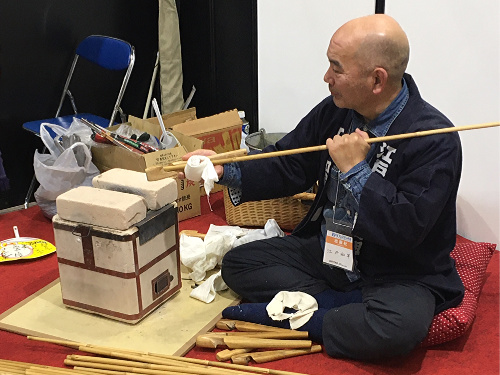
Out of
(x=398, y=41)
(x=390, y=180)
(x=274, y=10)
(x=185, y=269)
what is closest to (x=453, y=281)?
(x=390, y=180)

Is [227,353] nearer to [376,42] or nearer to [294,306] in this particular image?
[294,306]

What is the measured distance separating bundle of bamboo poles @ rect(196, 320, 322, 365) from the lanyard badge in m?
0.28

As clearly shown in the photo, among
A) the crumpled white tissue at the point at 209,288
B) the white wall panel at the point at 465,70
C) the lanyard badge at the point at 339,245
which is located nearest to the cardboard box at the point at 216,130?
the white wall panel at the point at 465,70

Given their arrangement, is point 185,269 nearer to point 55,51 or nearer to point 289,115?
point 289,115

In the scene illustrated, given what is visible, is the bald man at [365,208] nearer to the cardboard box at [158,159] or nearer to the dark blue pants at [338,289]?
the dark blue pants at [338,289]

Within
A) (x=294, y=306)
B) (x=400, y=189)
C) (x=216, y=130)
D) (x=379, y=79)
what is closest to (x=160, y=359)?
(x=294, y=306)

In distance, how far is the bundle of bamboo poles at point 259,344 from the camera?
229 cm

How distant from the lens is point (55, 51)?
12.6 feet

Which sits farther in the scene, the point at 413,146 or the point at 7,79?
the point at 7,79

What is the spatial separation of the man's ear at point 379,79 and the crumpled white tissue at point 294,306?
79cm

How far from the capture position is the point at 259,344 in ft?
7.64

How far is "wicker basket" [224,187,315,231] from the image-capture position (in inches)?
129

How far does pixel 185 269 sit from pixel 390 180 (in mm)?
Result: 1103

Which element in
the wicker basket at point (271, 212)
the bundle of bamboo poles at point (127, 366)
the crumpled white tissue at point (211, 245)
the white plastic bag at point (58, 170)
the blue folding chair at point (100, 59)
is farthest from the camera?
the blue folding chair at point (100, 59)
